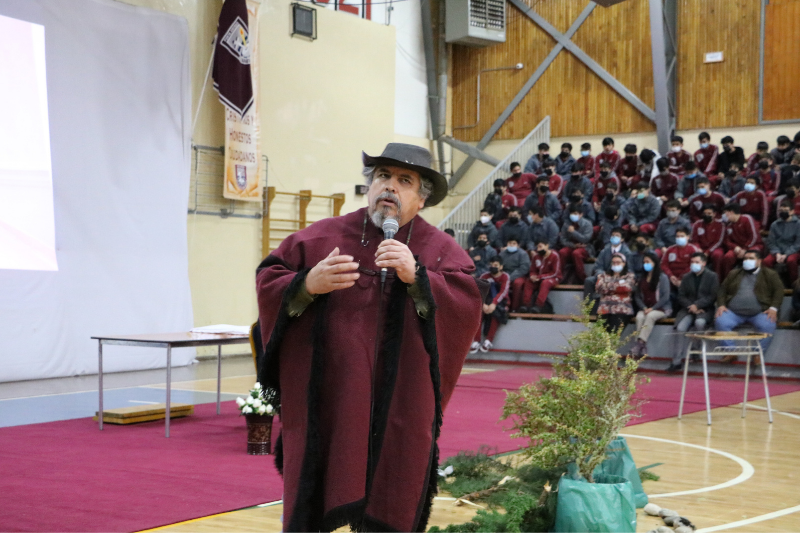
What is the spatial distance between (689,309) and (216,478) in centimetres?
756

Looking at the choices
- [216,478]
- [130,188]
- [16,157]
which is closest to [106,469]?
[216,478]

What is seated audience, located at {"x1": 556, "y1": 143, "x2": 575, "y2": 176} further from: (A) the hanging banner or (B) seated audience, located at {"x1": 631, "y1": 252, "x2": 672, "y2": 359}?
(A) the hanging banner

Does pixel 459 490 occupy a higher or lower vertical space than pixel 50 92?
lower

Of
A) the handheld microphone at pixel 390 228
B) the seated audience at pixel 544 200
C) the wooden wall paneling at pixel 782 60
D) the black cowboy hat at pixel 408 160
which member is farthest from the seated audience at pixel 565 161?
the handheld microphone at pixel 390 228

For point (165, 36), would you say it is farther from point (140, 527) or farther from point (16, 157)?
point (140, 527)

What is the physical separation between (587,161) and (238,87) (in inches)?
233

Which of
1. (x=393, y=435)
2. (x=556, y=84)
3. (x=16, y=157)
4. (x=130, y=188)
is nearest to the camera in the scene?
(x=393, y=435)

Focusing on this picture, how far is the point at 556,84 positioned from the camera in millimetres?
15750

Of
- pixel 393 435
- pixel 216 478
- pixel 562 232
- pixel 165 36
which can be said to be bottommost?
pixel 216 478

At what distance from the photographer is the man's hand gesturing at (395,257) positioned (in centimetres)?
Result: 232

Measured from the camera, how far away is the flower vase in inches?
207

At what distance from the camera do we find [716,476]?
4.80 m

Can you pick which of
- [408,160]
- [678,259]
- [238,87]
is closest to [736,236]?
[678,259]

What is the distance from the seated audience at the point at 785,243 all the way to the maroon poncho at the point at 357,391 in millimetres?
8935
